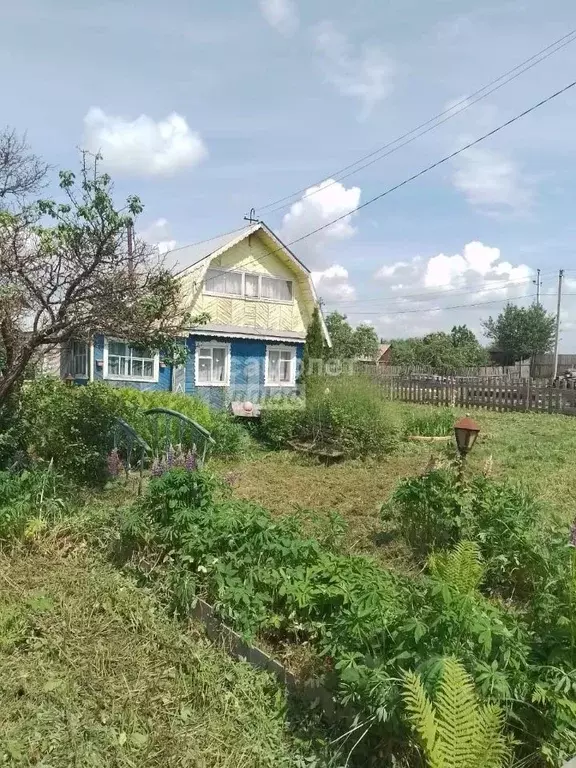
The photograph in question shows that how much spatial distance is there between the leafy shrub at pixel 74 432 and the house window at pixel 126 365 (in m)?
8.35

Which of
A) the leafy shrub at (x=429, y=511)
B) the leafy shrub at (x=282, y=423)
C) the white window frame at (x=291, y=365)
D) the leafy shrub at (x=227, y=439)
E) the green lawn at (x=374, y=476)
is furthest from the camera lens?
the white window frame at (x=291, y=365)

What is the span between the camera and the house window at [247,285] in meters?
17.7

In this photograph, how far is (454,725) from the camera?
1979 millimetres

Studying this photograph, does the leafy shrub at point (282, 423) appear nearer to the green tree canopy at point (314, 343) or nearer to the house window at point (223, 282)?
the house window at point (223, 282)

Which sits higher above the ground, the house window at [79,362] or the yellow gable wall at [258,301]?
the yellow gable wall at [258,301]

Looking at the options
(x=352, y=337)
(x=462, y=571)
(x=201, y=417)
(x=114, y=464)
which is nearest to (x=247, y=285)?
(x=201, y=417)

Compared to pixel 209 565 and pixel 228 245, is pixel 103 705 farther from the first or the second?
pixel 228 245

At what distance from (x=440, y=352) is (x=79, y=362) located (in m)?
31.5

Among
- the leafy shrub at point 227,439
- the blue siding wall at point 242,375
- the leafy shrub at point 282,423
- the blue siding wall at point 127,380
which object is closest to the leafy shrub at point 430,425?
the leafy shrub at point 282,423

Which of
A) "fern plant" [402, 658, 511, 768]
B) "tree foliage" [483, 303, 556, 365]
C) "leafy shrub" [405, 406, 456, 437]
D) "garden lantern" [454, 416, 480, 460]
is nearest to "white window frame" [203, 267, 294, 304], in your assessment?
"leafy shrub" [405, 406, 456, 437]

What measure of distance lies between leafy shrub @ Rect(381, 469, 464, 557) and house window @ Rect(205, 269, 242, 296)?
44.7 feet

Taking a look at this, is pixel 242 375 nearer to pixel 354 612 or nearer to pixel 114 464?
pixel 114 464

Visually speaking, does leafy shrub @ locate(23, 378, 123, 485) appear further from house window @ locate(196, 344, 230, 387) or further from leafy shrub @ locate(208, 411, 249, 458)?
house window @ locate(196, 344, 230, 387)

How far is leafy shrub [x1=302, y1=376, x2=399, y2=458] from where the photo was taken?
9.41m
